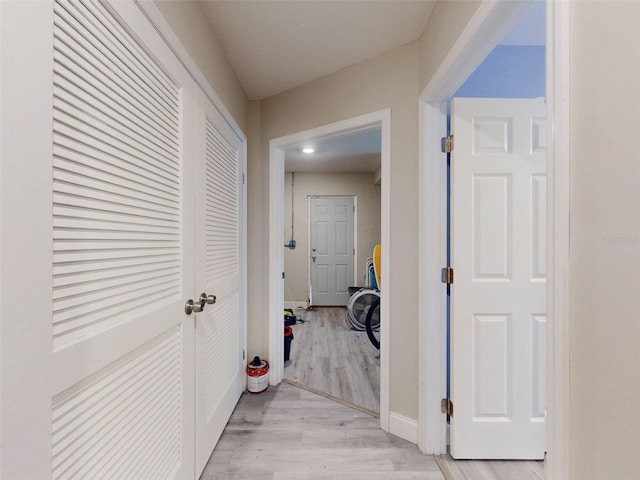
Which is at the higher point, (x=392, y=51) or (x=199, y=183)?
(x=392, y=51)

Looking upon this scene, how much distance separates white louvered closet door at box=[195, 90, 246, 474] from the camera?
1.44 m

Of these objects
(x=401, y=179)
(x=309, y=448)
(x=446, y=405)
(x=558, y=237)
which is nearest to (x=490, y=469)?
(x=446, y=405)

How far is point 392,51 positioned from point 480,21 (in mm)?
864

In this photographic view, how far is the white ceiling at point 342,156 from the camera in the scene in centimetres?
354

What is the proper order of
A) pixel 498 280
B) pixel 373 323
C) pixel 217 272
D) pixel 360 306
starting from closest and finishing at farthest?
pixel 498 280 → pixel 217 272 → pixel 373 323 → pixel 360 306

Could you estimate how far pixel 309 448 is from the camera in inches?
64.6

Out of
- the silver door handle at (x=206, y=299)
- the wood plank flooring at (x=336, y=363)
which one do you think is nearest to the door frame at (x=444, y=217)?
the wood plank flooring at (x=336, y=363)

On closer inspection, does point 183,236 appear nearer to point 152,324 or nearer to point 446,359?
point 152,324

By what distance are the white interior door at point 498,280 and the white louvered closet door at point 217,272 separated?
1356 mm

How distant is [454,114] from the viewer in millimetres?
1575

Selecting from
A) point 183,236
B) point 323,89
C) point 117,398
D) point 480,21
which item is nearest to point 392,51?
point 323,89

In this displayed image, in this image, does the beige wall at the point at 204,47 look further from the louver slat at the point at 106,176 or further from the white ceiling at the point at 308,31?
the louver slat at the point at 106,176

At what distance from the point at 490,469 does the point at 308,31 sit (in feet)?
8.61

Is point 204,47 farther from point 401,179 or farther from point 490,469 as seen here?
point 490,469
